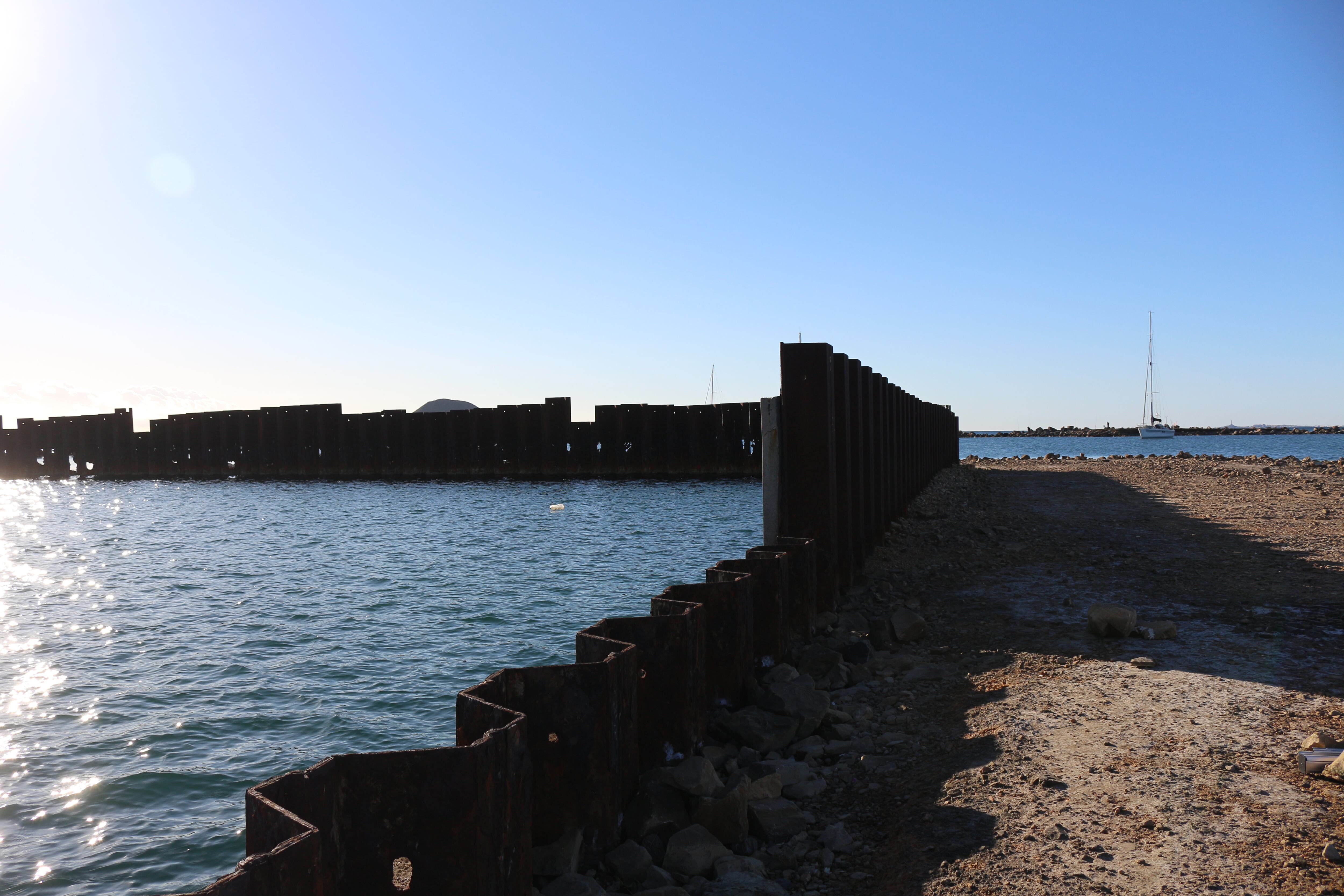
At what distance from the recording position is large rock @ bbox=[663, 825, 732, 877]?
373 centimetres

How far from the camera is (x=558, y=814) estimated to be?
372 cm

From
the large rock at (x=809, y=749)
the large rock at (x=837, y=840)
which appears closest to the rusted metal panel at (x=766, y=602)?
the large rock at (x=809, y=749)

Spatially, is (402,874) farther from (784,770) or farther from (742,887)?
(784,770)

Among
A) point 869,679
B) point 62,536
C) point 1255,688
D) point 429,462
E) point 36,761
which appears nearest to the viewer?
point 1255,688

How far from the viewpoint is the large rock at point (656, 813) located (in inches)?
159

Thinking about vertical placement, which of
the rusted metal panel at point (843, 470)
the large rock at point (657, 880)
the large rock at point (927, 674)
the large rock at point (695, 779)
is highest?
the rusted metal panel at point (843, 470)

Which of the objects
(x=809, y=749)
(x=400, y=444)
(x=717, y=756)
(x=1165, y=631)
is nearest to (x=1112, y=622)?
(x=1165, y=631)

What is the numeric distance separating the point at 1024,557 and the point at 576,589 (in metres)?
6.95

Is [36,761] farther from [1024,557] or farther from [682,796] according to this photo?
[1024,557]

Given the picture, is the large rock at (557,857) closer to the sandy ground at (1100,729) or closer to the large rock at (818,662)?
the sandy ground at (1100,729)

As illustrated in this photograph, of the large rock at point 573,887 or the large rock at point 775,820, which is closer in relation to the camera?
the large rock at point 573,887

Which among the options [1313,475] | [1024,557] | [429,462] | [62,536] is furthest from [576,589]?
[429,462]

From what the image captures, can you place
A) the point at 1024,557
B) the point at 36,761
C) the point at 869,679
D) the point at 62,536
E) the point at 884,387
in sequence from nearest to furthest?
1. the point at 869,679
2. the point at 36,761
3. the point at 1024,557
4. the point at 884,387
5. the point at 62,536

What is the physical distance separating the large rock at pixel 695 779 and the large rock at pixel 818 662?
1935 millimetres
